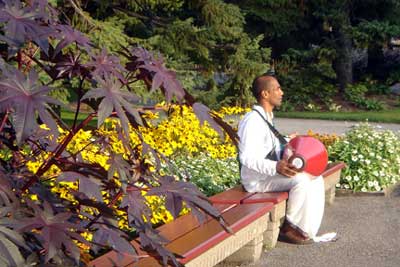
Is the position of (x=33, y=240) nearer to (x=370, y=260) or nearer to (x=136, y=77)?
(x=136, y=77)

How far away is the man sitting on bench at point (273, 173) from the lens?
20.2 feet

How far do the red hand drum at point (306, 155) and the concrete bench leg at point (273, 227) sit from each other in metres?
0.36

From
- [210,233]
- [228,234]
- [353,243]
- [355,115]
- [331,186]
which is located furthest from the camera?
[355,115]

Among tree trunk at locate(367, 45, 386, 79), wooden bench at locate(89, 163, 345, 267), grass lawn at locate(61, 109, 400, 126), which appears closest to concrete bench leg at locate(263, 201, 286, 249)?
wooden bench at locate(89, 163, 345, 267)

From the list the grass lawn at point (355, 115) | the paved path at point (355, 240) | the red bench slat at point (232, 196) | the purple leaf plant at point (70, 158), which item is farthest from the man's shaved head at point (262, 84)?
the grass lawn at point (355, 115)

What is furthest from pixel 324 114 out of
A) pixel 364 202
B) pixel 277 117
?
pixel 364 202

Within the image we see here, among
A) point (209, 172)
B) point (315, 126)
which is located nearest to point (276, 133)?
point (209, 172)

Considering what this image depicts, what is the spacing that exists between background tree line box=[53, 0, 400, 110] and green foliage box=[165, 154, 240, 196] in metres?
6.42

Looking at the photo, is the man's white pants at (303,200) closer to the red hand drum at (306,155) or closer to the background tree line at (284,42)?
the red hand drum at (306,155)

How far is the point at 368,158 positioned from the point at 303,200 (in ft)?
9.21

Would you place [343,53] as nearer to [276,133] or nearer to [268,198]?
[276,133]

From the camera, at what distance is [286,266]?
577cm

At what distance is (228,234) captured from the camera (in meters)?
4.63

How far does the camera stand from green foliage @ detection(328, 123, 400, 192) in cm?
880
